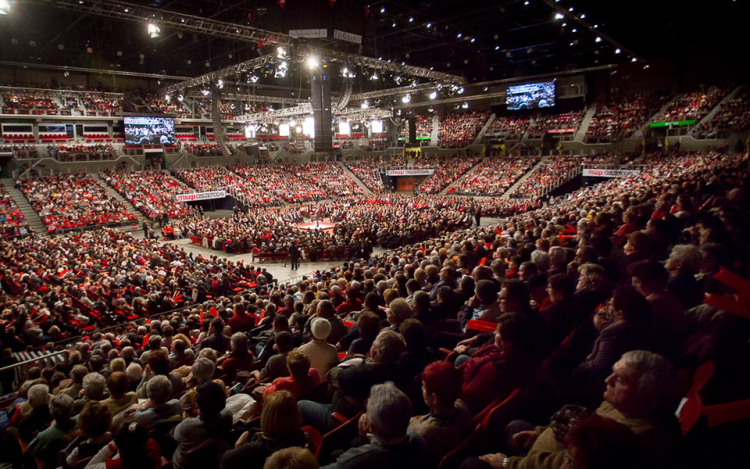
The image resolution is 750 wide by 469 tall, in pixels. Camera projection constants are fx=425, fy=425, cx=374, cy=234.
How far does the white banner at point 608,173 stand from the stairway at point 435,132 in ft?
62.4

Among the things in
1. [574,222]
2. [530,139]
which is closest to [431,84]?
[530,139]

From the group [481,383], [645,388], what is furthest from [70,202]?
[645,388]

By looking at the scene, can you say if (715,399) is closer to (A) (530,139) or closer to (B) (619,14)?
(B) (619,14)

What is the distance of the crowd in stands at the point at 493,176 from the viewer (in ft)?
113

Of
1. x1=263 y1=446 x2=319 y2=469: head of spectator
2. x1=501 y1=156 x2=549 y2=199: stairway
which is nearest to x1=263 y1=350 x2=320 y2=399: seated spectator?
x1=263 y1=446 x2=319 y2=469: head of spectator

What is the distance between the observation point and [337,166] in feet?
150

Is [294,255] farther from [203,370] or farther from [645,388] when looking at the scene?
[645,388]

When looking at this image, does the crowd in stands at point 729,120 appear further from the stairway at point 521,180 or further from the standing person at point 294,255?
the standing person at point 294,255

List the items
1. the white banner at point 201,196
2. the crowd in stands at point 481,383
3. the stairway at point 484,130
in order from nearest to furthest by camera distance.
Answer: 1. the crowd in stands at point 481,383
2. the white banner at point 201,196
3. the stairway at point 484,130

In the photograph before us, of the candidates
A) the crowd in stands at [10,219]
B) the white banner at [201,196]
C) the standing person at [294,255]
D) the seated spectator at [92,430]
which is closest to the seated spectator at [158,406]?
the seated spectator at [92,430]

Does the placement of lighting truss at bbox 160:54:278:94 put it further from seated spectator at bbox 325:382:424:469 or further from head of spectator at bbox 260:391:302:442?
seated spectator at bbox 325:382:424:469

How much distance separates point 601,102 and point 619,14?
17629 millimetres

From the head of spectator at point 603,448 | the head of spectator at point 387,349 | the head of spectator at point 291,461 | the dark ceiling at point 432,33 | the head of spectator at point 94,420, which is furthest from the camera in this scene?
the dark ceiling at point 432,33

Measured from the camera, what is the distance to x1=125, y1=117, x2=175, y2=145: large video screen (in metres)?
36.1
